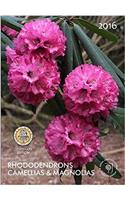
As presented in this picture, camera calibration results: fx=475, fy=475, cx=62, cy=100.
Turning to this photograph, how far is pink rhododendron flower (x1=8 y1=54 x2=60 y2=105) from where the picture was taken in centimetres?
100

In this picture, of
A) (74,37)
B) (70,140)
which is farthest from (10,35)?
(70,140)

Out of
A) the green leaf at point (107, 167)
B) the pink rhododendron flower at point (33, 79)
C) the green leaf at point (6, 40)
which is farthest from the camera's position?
the green leaf at point (107, 167)

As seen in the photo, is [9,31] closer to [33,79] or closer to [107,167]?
[33,79]

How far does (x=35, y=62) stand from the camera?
1.02 metres

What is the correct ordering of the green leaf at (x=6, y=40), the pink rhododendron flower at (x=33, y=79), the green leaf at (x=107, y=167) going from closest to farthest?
the pink rhododendron flower at (x=33, y=79) → the green leaf at (x=6, y=40) → the green leaf at (x=107, y=167)

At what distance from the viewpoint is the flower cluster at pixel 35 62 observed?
1.01 m

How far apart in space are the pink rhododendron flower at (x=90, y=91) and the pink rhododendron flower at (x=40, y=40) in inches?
2.8

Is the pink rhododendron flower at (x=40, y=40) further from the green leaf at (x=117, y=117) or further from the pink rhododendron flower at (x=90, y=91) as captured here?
the green leaf at (x=117, y=117)

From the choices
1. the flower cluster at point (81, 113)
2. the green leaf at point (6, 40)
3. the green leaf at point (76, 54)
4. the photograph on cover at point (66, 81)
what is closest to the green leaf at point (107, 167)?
the photograph on cover at point (66, 81)

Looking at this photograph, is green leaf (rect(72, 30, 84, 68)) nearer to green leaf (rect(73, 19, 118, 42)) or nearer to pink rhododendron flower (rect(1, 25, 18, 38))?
green leaf (rect(73, 19, 118, 42))

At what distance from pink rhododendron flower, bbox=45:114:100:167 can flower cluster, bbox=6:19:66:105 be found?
9cm

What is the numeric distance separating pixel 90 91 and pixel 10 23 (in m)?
0.27

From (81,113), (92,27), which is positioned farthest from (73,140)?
(92,27)
